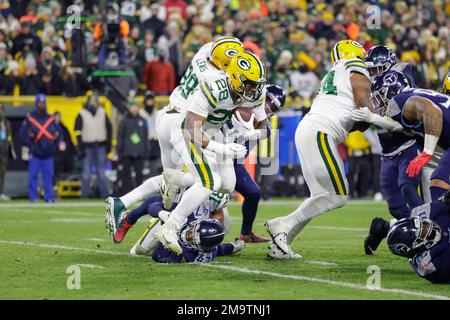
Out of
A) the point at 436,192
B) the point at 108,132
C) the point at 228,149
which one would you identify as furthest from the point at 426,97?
the point at 108,132

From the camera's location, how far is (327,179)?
841cm

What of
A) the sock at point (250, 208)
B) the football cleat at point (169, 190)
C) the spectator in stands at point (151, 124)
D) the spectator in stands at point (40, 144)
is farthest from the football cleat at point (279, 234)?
the spectator in stands at point (151, 124)

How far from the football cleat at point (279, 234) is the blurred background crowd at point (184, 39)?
7821mm

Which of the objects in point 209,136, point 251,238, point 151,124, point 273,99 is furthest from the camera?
point 151,124

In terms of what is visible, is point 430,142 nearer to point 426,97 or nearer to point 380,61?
point 426,97

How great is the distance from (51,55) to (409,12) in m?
8.22

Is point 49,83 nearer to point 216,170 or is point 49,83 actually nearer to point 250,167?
point 250,167

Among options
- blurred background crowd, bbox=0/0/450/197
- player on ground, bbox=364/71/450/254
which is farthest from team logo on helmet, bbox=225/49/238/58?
blurred background crowd, bbox=0/0/450/197

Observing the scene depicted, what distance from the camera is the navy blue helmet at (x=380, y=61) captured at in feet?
28.9

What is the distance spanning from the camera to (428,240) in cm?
677

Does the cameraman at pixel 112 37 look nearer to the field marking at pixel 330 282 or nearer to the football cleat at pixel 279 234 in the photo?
the football cleat at pixel 279 234

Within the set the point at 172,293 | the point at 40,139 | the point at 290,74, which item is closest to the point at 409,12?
the point at 290,74

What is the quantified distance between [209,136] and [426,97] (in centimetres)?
180

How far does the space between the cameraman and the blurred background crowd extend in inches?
0.6
